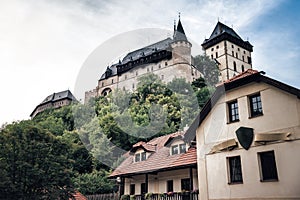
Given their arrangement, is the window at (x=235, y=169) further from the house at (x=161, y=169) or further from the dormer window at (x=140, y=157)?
the dormer window at (x=140, y=157)

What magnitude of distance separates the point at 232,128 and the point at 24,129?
10.5 m

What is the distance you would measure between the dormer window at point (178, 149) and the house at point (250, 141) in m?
2.15

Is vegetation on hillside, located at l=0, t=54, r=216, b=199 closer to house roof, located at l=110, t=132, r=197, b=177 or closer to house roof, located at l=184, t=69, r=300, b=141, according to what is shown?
house roof, located at l=110, t=132, r=197, b=177

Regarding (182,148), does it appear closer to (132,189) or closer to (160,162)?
(160,162)

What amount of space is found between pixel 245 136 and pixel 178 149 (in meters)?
5.27

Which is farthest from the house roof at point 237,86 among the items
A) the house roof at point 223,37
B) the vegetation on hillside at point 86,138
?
the house roof at point 223,37

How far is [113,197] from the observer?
22047 mm

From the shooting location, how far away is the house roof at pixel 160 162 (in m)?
16.8

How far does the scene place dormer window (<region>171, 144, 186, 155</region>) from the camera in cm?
1812

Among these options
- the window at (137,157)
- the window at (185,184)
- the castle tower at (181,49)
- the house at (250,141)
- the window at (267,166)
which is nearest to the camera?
the house at (250,141)

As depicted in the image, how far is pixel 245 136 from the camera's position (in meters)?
13.8

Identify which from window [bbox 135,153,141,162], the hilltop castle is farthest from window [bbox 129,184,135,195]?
the hilltop castle

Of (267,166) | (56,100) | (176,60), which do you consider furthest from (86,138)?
(56,100)

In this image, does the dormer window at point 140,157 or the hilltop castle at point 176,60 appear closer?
the dormer window at point 140,157
